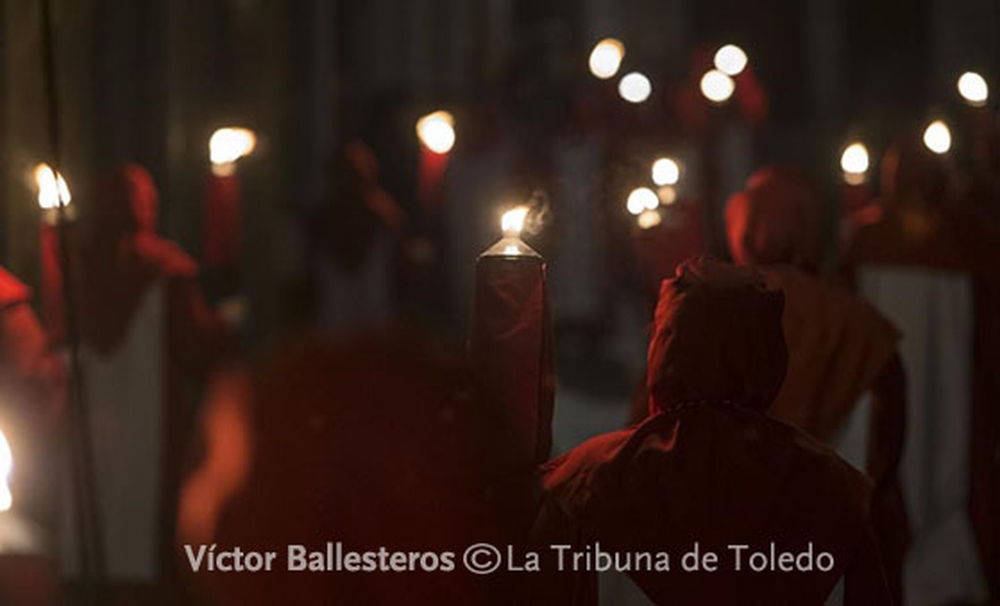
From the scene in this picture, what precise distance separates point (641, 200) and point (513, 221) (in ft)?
2.57

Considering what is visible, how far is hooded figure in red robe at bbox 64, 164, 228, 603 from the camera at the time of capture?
4434mm

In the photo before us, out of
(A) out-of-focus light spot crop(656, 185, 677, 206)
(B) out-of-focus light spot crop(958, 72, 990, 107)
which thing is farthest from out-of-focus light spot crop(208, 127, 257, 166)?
(A) out-of-focus light spot crop(656, 185, 677, 206)

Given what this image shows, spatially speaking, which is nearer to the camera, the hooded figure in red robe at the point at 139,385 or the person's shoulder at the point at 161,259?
the hooded figure in red robe at the point at 139,385

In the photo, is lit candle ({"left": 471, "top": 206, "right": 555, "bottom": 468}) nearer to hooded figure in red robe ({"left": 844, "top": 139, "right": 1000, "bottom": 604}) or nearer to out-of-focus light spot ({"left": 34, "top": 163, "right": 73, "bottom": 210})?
out-of-focus light spot ({"left": 34, "top": 163, "right": 73, "bottom": 210})

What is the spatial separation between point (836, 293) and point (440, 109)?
3.51 m

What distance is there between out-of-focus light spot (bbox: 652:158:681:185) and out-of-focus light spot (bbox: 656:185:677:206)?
0.06ft

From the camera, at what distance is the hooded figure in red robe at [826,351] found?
123 inches

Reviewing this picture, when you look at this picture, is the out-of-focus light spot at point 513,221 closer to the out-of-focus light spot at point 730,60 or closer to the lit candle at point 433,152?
Answer: the lit candle at point 433,152

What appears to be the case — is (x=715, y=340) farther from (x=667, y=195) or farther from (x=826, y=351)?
(x=667, y=195)

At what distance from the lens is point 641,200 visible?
343 cm

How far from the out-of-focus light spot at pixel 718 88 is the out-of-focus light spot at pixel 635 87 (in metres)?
0.23

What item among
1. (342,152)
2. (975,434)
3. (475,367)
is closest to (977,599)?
(975,434)

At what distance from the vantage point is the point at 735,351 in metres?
2.56

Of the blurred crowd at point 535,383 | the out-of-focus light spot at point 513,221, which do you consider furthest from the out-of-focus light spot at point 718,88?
the out-of-focus light spot at point 513,221
